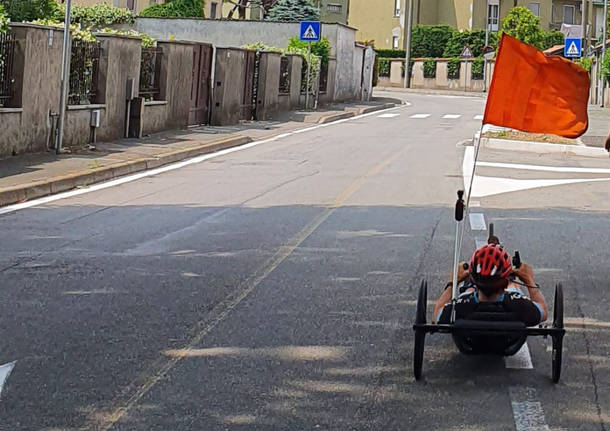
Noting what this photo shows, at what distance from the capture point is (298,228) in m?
12.4

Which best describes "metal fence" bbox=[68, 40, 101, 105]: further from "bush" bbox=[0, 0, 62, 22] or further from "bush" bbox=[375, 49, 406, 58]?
"bush" bbox=[375, 49, 406, 58]

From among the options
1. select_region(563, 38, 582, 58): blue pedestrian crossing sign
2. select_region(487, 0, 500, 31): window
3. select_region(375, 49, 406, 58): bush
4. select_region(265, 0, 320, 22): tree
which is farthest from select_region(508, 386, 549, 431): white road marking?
select_region(487, 0, 500, 31): window

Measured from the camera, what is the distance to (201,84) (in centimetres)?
2833

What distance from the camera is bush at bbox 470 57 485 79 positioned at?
77.9 meters

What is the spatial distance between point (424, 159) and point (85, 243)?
465 inches

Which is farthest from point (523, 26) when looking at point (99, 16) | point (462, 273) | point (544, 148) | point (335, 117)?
point (462, 273)

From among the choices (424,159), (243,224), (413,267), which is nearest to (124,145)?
(424,159)

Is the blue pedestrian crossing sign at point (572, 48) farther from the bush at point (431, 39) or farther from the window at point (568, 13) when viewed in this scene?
the window at point (568, 13)

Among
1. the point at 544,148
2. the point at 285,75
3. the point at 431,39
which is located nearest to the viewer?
the point at 544,148

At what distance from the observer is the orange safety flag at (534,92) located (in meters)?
7.18

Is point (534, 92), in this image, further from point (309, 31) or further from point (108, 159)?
point (309, 31)

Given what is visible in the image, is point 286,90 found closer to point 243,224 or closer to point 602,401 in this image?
point 243,224

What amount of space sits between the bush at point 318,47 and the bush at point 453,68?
120ft

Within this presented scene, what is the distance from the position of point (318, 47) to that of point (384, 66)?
41062 millimetres
